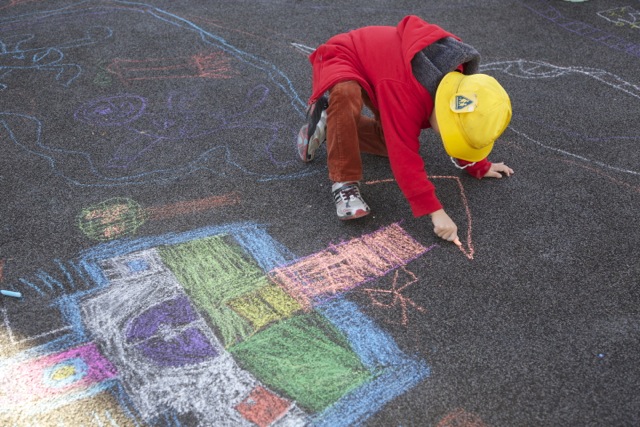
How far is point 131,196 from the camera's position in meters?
2.06

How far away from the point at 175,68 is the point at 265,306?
1.65m

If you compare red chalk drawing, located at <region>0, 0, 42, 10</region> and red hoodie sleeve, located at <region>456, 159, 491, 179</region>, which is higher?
red chalk drawing, located at <region>0, 0, 42, 10</region>

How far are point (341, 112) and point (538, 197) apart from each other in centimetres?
81

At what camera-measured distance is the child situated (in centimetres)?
168

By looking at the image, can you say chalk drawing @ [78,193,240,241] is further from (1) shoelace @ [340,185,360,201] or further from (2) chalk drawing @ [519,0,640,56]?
(2) chalk drawing @ [519,0,640,56]

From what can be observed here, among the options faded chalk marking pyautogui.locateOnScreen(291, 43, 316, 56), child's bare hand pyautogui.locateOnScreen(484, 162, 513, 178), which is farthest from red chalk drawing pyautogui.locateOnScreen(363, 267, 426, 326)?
faded chalk marking pyautogui.locateOnScreen(291, 43, 316, 56)

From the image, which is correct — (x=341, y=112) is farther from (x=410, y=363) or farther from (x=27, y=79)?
(x=27, y=79)

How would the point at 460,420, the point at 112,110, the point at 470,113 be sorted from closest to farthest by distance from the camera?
the point at 460,420 < the point at 470,113 < the point at 112,110

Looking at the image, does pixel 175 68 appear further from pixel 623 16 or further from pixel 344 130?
pixel 623 16

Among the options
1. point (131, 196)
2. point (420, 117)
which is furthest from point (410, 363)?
point (131, 196)

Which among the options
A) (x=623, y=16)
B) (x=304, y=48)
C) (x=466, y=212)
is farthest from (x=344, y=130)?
(x=623, y=16)

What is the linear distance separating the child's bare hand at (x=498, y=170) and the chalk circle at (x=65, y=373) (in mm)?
1542

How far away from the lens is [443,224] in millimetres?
1874

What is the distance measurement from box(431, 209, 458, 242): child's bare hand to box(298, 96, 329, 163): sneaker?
561 mm
